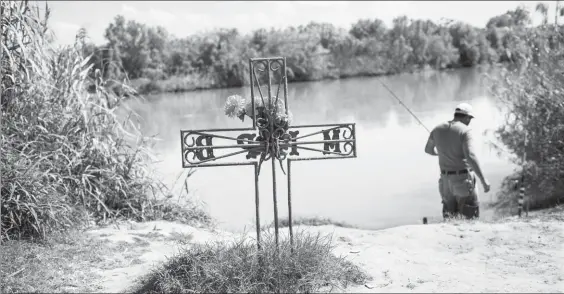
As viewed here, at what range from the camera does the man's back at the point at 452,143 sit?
21.4 ft

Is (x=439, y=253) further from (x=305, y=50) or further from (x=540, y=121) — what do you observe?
(x=305, y=50)

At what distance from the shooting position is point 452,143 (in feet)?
21.6

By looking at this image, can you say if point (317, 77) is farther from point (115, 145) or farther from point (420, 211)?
point (115, 145)

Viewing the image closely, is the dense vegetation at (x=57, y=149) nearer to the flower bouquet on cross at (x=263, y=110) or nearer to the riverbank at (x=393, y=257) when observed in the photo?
the riverbank at (x=393, y=257)

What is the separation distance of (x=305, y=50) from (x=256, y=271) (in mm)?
33219

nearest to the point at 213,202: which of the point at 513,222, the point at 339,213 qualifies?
the point at 339,213

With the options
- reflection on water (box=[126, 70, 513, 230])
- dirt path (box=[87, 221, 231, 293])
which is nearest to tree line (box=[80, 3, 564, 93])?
reflection on water (box=[126, 70, 513, 230])

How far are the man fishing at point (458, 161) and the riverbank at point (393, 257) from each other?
0.55 metres

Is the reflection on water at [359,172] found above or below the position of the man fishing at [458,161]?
below

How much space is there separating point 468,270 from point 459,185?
6.77 feet

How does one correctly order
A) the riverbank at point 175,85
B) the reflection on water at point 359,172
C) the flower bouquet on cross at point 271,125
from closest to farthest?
the flower bouquet on cross at point 271,125 → the reflection on water at point 359,172 → the riverbank at point 175,85

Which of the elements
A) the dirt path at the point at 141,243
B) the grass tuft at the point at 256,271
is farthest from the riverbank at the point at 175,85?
the grass tuft at the point at 256,271

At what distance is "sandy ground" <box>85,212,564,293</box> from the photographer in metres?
4.54

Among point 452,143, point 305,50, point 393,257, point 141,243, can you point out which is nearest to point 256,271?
point 393,257
